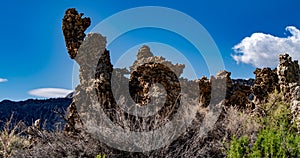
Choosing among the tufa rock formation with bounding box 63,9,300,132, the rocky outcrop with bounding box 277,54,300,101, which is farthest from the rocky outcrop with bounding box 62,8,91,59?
the rocky outcrop with bounding box 277,54,300,101

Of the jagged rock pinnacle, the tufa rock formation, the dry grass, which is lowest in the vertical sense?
the dry grass

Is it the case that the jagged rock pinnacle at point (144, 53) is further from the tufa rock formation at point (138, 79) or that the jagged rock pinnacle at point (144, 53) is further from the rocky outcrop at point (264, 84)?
the rocky outcrop at point (264, 84)

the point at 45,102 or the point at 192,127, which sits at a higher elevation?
the point at 45,102

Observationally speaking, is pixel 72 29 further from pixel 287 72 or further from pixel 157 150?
pixel 287 72

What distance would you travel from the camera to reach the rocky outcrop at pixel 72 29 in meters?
9.85

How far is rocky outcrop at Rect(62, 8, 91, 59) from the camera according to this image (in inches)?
388

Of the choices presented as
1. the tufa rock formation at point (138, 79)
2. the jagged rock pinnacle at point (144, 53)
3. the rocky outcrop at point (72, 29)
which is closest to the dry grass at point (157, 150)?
Answer: the tufa rock formation at point (138, 79)

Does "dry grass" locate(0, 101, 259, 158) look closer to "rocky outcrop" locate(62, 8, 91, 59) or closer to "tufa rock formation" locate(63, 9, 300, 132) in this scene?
"tufa rock formation" locate(63, 9, 300, 132)

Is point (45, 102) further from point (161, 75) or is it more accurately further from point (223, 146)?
point (223, 146)

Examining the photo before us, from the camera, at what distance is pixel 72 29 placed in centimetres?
989

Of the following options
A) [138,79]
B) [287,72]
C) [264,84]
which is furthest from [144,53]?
[287,72]

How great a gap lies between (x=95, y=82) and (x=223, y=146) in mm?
3719

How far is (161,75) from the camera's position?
990 cm

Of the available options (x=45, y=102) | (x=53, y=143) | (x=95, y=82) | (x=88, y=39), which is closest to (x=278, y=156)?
(x=53, y=143)
